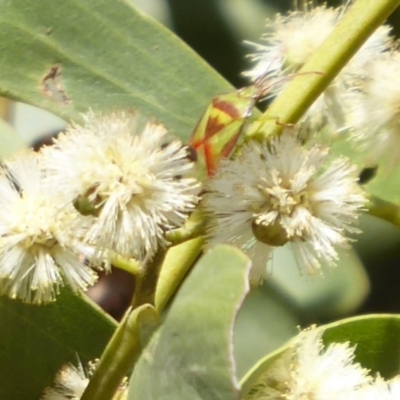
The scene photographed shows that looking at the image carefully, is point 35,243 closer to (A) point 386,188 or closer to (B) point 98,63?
(B) point 98,63

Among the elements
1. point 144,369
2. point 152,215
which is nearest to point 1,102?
point 152,215

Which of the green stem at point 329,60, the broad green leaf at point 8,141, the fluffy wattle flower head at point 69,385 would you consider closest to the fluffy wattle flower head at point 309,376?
the fluffy wattle flower head at point 69,385

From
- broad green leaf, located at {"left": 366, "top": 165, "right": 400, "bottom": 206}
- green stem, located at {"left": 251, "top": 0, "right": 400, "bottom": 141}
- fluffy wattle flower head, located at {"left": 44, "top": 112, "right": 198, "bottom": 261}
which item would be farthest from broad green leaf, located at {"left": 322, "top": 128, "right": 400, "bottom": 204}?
fluffy wattle flower head, located at {"left": 44, "top": 112, "right": 198, "bottom": 261}

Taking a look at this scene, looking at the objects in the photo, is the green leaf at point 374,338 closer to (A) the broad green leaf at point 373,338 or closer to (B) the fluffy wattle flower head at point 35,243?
(A) the broad green leaf at point 373,338

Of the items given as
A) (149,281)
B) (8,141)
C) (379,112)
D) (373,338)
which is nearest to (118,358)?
(149,281)

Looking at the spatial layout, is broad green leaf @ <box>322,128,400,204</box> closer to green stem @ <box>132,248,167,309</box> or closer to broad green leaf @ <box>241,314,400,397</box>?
broad green leaf @ <box>241,314,400,397</box>
